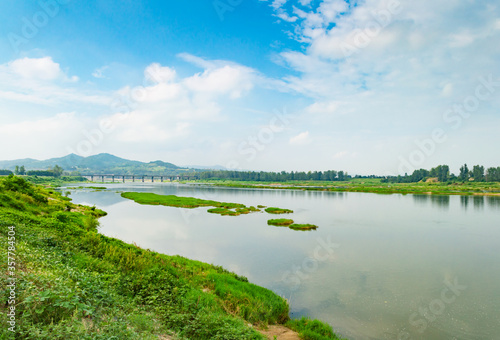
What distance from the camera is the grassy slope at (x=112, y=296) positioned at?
579 centimetres

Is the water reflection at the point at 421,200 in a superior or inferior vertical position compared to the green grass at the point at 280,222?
superior

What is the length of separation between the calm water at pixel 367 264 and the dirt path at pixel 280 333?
2123 millimetres

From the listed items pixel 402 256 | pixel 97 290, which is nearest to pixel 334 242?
pixel 402 256

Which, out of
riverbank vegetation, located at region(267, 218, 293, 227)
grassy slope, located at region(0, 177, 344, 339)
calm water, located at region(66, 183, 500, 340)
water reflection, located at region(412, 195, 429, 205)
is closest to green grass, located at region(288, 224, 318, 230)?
calm water, located at region(66, 183, 500, 340)

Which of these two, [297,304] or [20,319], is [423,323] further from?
[20,319]

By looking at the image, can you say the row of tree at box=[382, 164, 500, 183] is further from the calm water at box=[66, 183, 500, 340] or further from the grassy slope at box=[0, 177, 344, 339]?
the grassy slope at box=[0, 177, 344, 339]

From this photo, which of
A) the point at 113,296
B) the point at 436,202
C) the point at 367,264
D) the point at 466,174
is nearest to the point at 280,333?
the point at 113,296

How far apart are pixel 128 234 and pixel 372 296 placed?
24.8 meters

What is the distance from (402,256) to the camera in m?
22.3

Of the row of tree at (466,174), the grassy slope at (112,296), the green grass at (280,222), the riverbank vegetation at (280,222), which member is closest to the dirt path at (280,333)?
the grassy slope at (112,296)

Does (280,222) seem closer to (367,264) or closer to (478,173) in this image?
(367,264)

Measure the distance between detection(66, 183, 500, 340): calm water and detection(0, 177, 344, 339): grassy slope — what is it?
3.14 metres

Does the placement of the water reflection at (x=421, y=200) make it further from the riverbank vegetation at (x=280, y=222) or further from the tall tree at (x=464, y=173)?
the tall tree at (x=464, y=173)

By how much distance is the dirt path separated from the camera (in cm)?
1016
